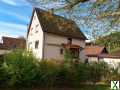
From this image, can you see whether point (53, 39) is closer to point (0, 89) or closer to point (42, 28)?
point (42, 28)

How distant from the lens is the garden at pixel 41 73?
1825 cm

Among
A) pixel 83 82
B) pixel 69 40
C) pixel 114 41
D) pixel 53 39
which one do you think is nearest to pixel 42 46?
pixel 53 39

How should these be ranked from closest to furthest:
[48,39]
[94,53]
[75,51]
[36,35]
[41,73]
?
[41,73] < [48,39] < [36,35] < [75,51] < [94,53]

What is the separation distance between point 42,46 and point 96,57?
15.0 m

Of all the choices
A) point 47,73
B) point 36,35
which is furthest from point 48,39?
point 47,73

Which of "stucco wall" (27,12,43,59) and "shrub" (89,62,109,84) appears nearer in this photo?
"shrub" (89,62,109,84)

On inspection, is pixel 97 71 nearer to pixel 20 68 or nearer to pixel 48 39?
pixel 20 68

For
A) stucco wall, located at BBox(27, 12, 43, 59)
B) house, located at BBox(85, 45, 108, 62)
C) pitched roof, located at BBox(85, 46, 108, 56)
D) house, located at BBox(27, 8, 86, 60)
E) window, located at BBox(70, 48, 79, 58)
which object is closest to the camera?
house, located at BBox(27, 8, 86, 60)

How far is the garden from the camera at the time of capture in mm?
18250

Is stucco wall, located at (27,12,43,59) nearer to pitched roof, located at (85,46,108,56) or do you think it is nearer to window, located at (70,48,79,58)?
window, located at (70,48,79,58)

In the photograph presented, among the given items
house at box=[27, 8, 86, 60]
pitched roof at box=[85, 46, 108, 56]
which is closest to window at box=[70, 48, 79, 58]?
house at box=[27, 8, 86, 60]

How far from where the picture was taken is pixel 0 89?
17906 mm

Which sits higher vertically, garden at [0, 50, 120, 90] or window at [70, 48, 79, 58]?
window at [70, 48, 79, 58]

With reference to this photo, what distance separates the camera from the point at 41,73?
65.7 feet
